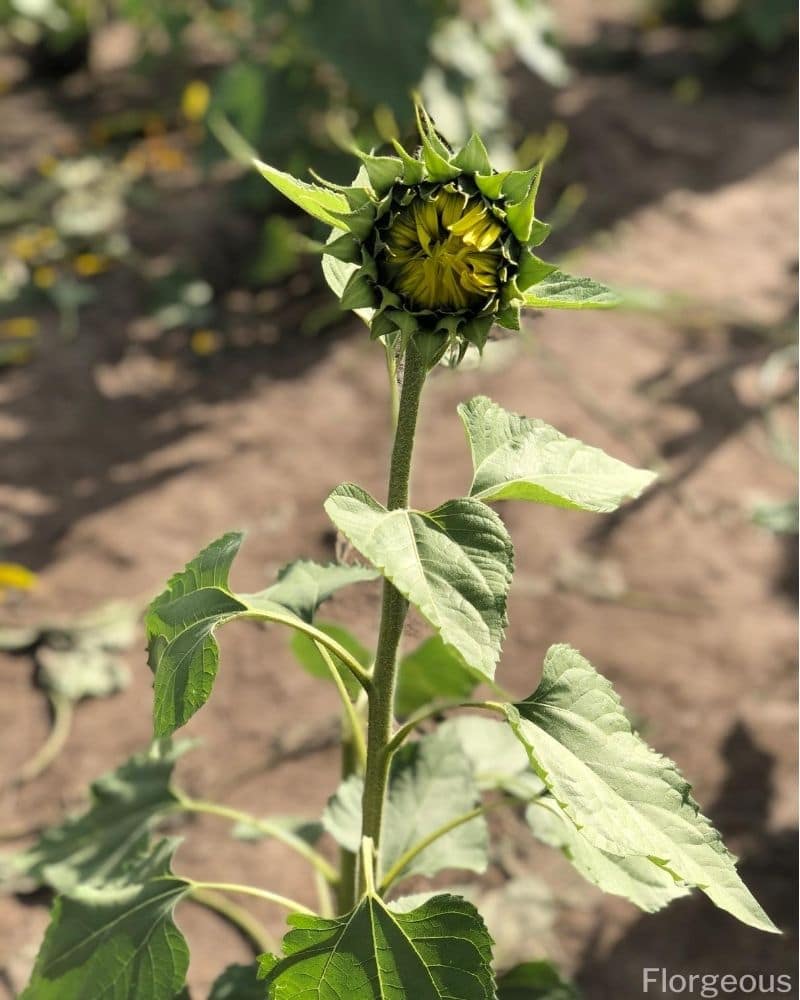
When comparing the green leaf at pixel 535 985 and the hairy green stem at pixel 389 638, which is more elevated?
the hairy green stem at pixel 389 638

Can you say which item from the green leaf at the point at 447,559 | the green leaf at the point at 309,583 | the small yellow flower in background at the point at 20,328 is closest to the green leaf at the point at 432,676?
the green leaf at the point at 309,583

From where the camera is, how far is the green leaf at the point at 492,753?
1.29 metres

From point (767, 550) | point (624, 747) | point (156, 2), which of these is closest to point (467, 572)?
point (624, 747)

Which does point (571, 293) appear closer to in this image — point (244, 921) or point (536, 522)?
point (244, 921)

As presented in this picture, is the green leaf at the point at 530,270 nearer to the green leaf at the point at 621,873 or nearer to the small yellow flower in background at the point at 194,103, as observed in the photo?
the green leaf at the point at 621,873

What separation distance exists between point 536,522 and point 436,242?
5.28 ft

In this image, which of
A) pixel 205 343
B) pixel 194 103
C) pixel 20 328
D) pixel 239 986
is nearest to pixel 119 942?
pixel 239 986

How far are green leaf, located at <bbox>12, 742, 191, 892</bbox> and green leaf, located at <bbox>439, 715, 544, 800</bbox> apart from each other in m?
0.32

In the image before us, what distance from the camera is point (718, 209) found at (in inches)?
134

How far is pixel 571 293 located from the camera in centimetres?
82

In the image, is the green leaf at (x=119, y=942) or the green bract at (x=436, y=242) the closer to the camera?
the green bract at (x=436, y=242)

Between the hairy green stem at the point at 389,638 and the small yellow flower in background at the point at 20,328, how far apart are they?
2.17m

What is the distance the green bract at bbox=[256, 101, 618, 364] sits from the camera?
75 centimetres

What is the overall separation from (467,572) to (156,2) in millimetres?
3423
